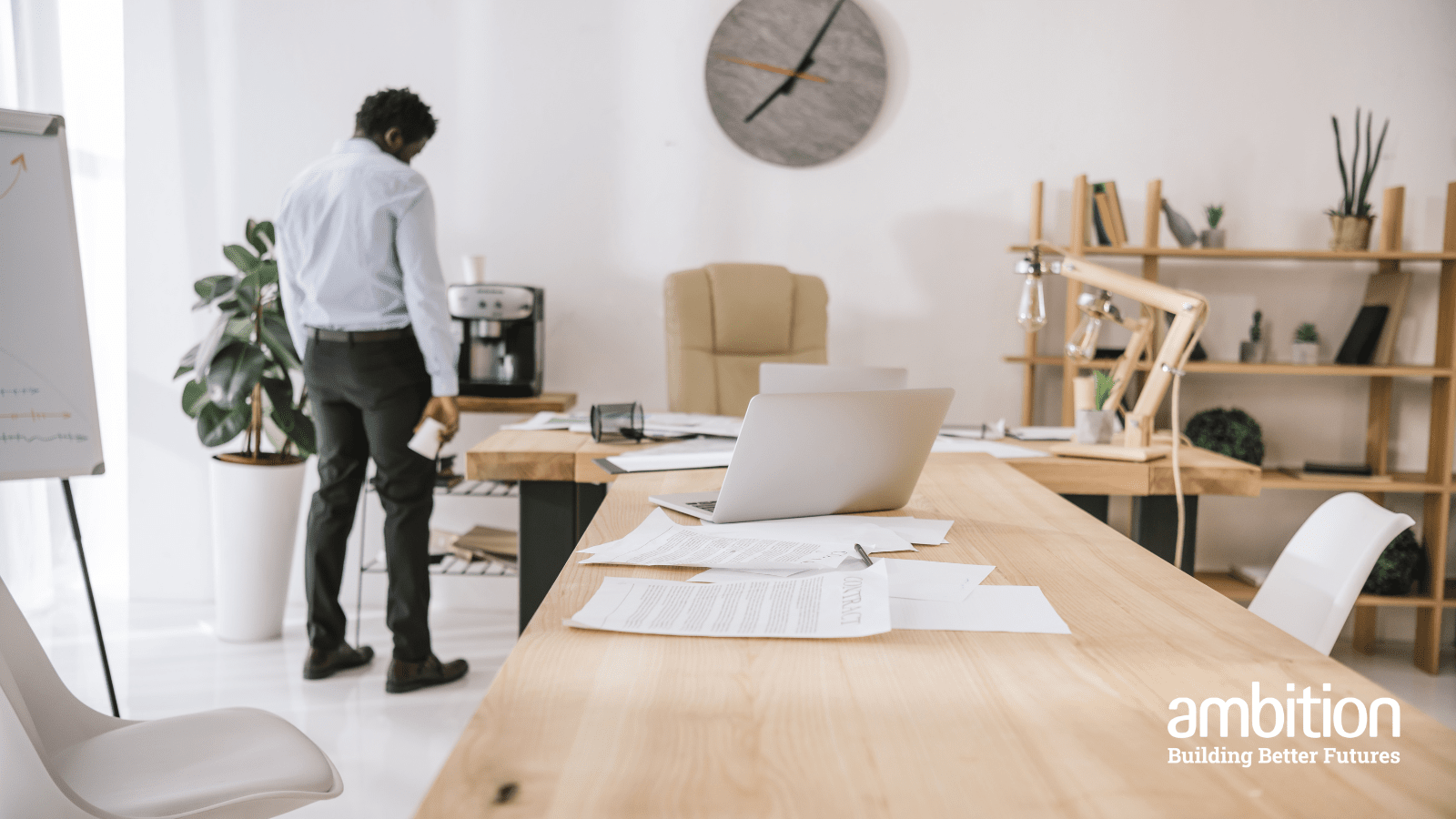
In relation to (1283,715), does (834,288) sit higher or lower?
higher

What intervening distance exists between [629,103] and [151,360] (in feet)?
6.21

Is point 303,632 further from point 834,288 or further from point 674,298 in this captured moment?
point 834,288

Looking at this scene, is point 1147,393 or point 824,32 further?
point 824,32

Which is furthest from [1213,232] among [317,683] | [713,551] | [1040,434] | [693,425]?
[317,683]

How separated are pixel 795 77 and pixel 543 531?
213 centimetres

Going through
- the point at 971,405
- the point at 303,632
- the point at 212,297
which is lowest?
the point at 303,632

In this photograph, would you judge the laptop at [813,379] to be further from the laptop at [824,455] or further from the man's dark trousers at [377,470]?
the man's dark trousers at [377,470]

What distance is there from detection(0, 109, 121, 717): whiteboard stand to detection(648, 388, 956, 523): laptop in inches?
50.0

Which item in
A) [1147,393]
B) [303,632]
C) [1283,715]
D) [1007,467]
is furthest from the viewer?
[303,632]

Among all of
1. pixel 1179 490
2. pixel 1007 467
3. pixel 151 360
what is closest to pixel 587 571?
pixel 1007 467

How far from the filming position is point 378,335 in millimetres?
2248

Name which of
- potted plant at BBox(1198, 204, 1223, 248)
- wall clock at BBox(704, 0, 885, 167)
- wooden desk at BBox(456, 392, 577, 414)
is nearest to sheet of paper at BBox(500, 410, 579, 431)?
wooden desk at BBox(456, 392, 577, 414)

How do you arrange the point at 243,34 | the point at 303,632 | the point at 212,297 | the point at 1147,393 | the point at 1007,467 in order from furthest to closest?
the point at 243,34, the point at 303,632, the point at 212,297, the point at 1147,393, the point at 1007,467

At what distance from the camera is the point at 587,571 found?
853mm
